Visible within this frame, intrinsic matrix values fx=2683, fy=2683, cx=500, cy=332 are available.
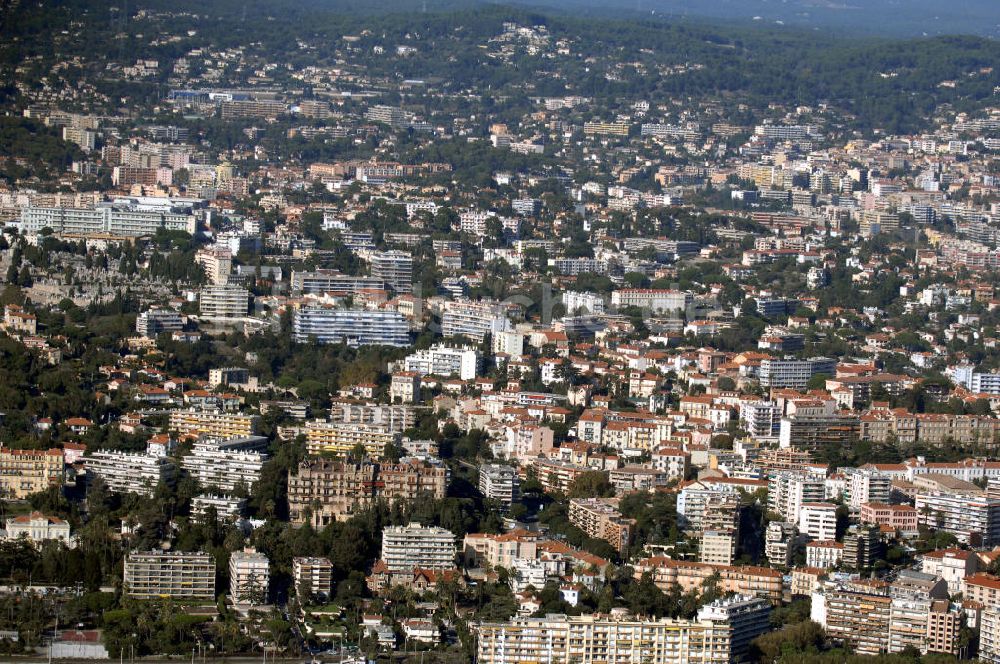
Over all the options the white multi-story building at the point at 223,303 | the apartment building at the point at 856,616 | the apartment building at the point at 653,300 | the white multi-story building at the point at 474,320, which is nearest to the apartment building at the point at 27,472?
the apartment building at the point at 856,616

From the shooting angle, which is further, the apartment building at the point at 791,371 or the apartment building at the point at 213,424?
the apartment building at the point at 791,371

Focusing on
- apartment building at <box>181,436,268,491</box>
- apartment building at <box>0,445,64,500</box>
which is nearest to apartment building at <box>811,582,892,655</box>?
apartment building at <box>181,436,268,491</box>

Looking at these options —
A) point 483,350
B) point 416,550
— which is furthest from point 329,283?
point 416,550

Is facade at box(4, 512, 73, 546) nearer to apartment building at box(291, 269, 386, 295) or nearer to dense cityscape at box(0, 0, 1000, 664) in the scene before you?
dense cityscape at box(0, 0, 1000, 664)

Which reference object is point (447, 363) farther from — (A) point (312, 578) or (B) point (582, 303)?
(A) point (312, 578)

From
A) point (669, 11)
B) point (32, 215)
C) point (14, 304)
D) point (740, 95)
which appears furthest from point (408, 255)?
point (669, 11)

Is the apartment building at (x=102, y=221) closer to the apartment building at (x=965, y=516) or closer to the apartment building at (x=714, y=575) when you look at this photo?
the apartment building at (x=965, y=516)

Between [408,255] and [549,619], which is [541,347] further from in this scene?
[549,619]
